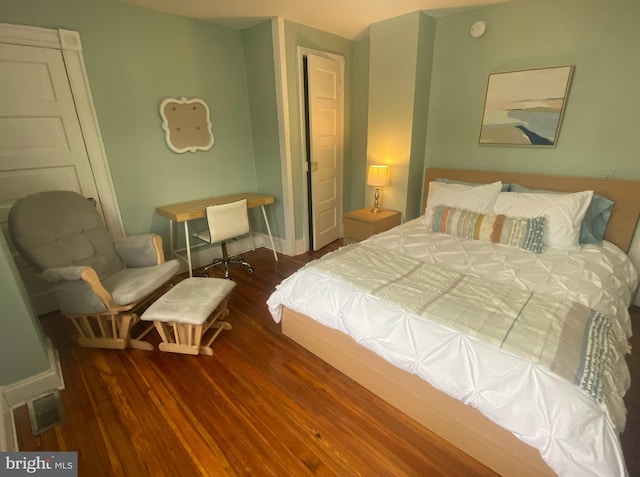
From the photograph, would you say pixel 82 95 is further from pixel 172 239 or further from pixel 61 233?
pixel 172 239

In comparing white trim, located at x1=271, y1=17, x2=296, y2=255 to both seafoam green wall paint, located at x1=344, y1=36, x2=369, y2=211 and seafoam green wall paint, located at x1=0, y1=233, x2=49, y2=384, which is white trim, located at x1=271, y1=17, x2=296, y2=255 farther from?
seafoam green wall paint, located at x1=0, y1=233, x2=49, y2=384

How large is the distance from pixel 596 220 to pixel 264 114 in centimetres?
318

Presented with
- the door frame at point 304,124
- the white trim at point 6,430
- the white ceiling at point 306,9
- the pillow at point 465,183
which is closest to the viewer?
the white trim at point 6,430

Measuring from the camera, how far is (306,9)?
2584 millimetres

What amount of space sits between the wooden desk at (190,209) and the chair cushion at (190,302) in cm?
72

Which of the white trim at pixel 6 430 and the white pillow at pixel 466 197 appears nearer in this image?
the white trim at pixel 6 430

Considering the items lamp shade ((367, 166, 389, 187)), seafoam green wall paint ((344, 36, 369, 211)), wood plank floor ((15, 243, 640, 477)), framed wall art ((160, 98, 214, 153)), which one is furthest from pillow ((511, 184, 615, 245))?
framed wall art ((160, 98, 214, 153))

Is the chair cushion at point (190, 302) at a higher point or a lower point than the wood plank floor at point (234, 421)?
higher

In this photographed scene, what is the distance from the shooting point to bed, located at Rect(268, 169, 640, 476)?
3.36 feet

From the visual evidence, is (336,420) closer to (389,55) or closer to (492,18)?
(389,55)

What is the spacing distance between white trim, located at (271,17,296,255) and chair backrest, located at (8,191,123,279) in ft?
5.52

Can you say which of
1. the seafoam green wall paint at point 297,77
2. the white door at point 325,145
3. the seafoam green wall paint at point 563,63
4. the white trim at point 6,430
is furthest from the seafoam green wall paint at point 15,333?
the seafoam green wall paint at point 563,63

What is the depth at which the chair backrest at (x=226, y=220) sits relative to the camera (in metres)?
2.68

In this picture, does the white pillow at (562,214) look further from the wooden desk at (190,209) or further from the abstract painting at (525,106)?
the wooden desk at (190,209)
